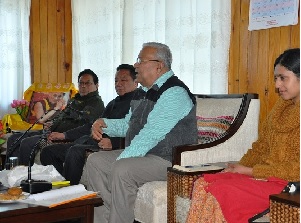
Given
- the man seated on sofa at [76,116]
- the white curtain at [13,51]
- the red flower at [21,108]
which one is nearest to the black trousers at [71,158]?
the man seated on sofa at [76,116]

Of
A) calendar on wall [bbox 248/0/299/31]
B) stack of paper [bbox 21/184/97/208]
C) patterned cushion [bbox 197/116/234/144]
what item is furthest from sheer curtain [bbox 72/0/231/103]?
stack of paper [bbox 21/184/97/208]

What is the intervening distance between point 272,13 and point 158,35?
4.48 ft

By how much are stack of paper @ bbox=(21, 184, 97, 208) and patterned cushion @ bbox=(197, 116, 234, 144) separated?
96 cm

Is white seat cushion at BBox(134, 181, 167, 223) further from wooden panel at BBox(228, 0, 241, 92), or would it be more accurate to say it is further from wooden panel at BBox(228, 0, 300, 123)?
wooden panel at BBox(228, 0, 241, 92)

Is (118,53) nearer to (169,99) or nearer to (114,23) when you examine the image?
(114,23)

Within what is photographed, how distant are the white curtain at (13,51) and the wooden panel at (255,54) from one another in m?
2.86

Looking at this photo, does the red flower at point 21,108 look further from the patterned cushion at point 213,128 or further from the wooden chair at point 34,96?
the patterned cushion at point 213,128

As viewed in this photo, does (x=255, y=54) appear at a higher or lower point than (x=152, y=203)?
higher

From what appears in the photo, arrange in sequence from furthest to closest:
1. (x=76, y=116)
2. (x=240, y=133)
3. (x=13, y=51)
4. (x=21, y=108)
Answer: (x=13, y=51)
(x=21, y=108)
(x=76, y=116)
(x=240, y=133)

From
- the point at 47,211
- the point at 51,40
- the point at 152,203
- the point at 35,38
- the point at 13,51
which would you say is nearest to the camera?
the point at 47,211

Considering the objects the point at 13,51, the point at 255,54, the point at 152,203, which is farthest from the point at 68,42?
the point at 152,203

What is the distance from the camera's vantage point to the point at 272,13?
132 inches

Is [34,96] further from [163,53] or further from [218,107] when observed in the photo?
[218,107]

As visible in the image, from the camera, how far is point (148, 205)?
277cm
